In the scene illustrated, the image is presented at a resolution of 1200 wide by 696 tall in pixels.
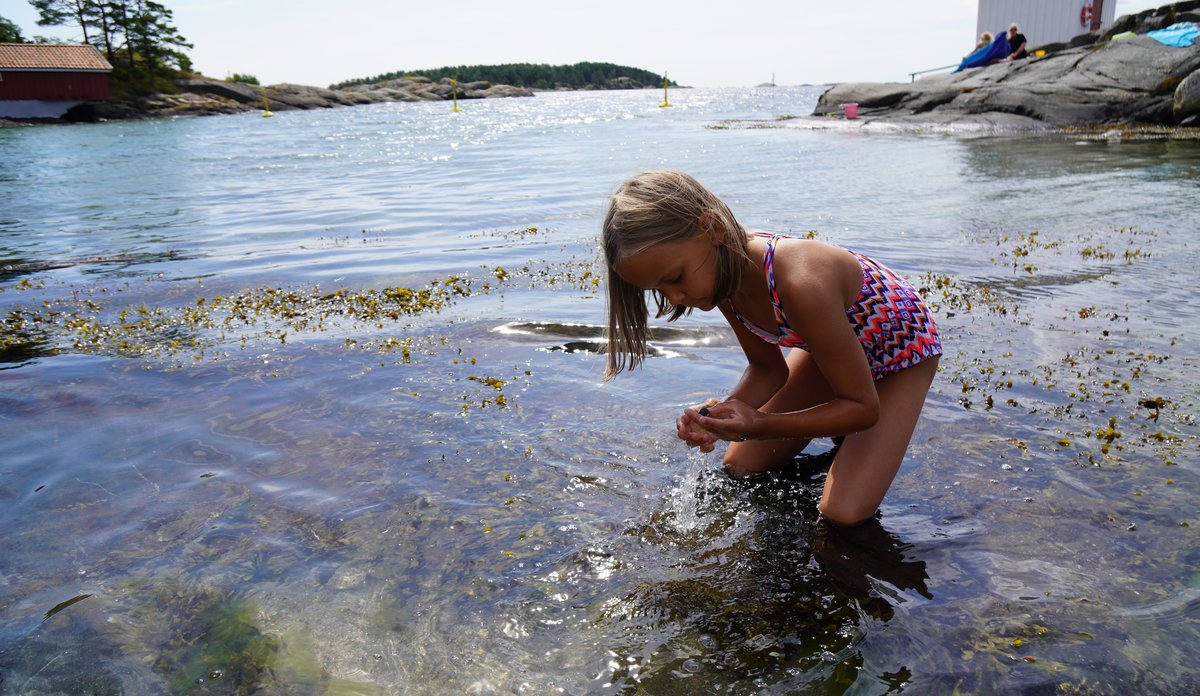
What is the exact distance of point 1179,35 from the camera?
24734 mm

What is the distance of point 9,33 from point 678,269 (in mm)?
98221

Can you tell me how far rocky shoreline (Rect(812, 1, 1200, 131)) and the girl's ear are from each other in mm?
23602

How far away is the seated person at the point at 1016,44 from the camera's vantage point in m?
30.5

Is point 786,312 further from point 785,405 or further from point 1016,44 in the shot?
point 1016,44

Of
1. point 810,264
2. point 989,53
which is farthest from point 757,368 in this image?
point 989,53

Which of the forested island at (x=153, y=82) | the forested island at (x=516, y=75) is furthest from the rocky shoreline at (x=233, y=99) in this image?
the forested island at (x=516, y=75)

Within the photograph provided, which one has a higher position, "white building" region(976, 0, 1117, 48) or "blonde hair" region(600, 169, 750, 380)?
"white building" region(976, 0, 1117, 48)

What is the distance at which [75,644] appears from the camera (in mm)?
3164

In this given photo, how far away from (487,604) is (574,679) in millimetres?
624

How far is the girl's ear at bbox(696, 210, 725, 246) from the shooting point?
3.41m

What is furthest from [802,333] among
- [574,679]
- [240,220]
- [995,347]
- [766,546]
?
[240,220]

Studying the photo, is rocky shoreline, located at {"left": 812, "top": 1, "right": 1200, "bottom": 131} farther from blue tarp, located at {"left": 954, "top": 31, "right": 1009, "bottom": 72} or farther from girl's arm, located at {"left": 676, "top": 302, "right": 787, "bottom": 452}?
girl's arm, located at {"left": 676, "top": 302, "right": 787, "bottom": 452}

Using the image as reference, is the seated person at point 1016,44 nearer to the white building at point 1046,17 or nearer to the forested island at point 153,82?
the white building at point 1046,17

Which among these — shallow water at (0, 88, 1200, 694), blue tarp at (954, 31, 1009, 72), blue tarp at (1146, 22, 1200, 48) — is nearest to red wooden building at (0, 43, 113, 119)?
blue tarp at (954, 31, 1009, 72)
